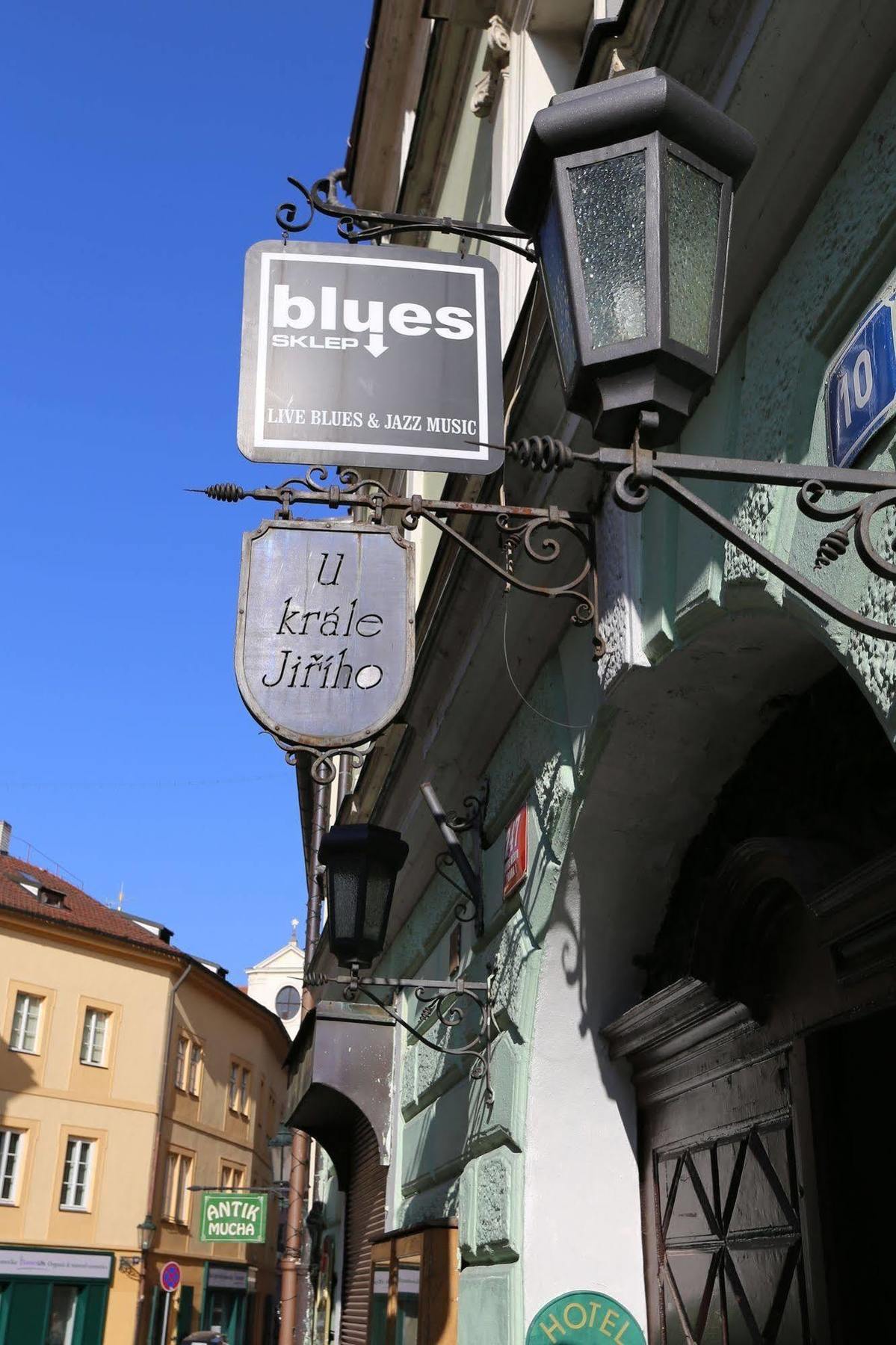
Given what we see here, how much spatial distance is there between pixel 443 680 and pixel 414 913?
8.99ft

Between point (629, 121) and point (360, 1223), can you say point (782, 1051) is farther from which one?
point (360, 1223)

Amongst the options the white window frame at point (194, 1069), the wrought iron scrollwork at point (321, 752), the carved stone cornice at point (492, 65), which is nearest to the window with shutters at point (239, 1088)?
the white window frame at point (194, 1069)

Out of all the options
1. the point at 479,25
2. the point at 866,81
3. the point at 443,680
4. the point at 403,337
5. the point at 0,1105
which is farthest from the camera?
the point at 0,1105

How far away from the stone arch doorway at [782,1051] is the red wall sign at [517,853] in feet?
2.40

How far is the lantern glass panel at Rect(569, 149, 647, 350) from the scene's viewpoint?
2.25 m

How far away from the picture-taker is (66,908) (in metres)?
30.8

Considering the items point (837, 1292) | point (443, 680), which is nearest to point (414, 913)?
point (443, 680)

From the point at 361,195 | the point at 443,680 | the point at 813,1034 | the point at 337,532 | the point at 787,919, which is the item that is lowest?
the point at 813,1034

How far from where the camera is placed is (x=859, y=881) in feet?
10.2

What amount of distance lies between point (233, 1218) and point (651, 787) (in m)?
21.3

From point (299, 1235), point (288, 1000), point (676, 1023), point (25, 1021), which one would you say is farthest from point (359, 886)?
point (288, 1000)

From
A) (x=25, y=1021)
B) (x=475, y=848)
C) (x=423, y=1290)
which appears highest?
(x=25, y=1021)

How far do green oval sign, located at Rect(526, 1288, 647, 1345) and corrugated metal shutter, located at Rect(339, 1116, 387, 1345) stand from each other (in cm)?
415

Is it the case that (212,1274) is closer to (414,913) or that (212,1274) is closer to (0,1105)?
(0,1105)
